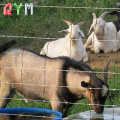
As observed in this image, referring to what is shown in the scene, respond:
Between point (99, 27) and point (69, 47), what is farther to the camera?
point (99, 27)

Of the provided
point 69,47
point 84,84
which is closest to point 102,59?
point 69,47

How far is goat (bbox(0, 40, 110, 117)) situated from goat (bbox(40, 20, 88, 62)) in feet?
11.8

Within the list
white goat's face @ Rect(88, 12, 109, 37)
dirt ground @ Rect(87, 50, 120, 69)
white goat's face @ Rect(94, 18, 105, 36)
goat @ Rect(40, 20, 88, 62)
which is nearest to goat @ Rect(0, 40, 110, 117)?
dirt ground @ Rect(87, 50, 120, 69)

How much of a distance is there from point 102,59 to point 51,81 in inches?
179

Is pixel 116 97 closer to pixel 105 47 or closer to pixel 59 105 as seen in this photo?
pixel 59 105

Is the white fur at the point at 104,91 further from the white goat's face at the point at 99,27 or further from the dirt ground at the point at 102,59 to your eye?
the white goat's face at the point at 99,27

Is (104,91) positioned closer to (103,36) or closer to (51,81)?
(51,81)

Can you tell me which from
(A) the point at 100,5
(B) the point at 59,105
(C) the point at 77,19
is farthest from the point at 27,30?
(B) the point at 59,105

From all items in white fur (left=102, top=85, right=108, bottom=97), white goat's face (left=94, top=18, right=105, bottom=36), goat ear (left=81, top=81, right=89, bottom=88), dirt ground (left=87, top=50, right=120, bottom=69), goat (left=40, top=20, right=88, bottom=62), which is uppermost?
white goat's face (left=94, top=18, right=105, bottom=36)

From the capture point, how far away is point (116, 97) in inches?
319

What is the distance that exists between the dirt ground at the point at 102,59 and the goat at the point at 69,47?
289 mm

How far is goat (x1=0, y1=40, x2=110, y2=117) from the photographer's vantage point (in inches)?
268

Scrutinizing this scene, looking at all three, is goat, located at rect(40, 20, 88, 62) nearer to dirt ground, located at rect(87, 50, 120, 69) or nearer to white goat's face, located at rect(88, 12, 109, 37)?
dirt ground, located at rect(87, 50, 120, 69)

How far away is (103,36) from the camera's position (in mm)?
12180
